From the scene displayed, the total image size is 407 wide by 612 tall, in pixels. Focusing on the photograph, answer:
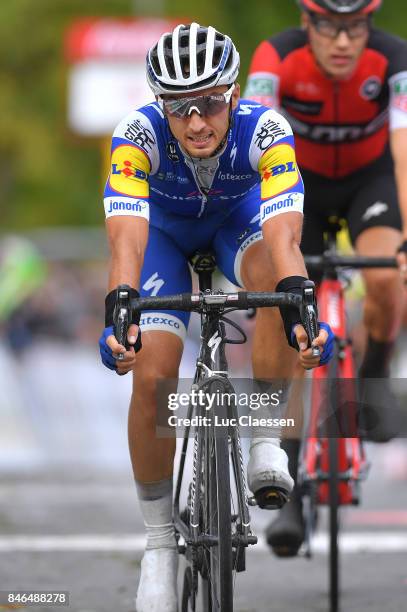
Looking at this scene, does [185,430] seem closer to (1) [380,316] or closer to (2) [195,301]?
(2) [195,301]

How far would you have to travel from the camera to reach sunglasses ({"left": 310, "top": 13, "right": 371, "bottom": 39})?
7.18 metres

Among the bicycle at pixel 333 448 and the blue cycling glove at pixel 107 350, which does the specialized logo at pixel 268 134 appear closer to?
the blue cycling glove at pixel 107 350

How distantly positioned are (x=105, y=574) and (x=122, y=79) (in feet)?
40.6

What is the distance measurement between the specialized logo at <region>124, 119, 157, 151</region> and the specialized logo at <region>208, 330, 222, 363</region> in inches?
34.5

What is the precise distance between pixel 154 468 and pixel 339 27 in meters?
2.56

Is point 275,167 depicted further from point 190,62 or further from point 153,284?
point 153,284

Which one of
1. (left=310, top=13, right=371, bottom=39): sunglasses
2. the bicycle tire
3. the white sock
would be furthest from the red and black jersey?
the bicycle tire

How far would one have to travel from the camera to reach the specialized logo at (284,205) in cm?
570

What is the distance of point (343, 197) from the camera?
25.7 ft

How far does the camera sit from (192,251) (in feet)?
21.0

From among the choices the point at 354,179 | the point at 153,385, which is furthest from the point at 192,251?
the point at 354,179

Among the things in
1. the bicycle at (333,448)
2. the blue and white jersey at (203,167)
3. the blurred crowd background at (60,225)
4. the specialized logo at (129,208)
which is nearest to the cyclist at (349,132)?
the bicycle at (333,448)

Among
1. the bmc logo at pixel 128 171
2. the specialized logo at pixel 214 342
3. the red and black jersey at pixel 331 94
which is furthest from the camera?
the red and black jersey at pixel 331 94

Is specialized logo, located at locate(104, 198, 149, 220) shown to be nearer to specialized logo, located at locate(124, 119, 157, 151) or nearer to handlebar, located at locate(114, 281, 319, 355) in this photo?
specialized logo, located at locate(124, 119, 157, 151)
